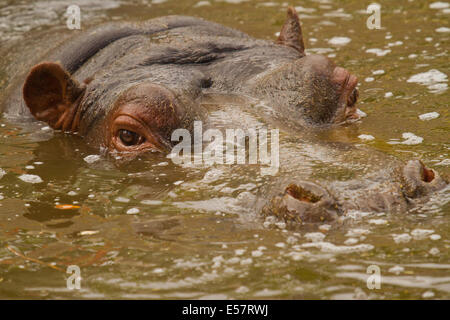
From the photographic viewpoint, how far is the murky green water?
3.74 m

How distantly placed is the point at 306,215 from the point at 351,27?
6.64m

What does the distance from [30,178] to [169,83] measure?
134cm

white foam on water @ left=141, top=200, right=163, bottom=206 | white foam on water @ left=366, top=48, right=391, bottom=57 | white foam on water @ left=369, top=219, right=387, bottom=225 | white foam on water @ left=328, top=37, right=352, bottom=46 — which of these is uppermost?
white foam on water @ left=328, top=37, right=352, bottom=46

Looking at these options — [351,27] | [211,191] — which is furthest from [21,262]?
[351,27]

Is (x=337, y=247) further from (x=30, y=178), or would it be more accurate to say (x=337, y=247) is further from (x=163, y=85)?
(x=30, y=178)

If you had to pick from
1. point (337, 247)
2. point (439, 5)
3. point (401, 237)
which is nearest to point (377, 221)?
point (401, 237)

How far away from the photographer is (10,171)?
5.83 m

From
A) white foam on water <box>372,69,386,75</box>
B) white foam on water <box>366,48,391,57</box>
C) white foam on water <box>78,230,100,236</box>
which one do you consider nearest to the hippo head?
white foam on water <box>78,230,100,236</box>

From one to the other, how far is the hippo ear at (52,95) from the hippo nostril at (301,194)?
2786 mm

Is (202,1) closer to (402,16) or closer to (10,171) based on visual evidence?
(402,16)

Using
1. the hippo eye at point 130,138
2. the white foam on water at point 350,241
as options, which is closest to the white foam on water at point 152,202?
the hippo eye at point 130,138

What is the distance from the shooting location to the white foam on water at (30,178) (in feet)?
18.2

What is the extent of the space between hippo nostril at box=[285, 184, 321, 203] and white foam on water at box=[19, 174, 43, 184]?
2.28 m

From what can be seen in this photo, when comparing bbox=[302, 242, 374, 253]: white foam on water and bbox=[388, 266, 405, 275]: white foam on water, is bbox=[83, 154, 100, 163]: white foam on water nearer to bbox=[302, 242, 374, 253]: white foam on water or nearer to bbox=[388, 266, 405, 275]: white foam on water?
bbox=[302, 242, 374, 253]: white foam on water
